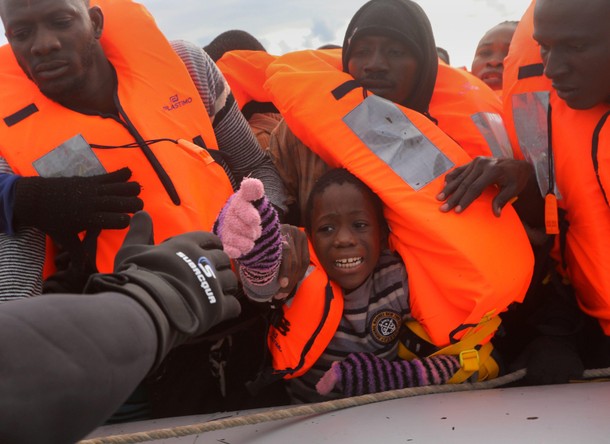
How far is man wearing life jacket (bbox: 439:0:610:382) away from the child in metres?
0.26

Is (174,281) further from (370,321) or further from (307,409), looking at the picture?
(370,321)

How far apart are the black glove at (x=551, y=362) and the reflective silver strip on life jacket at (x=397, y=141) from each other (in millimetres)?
598

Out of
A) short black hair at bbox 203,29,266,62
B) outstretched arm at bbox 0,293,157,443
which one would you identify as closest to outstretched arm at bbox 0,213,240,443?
outstretched arm at bbox 0,293,157,443

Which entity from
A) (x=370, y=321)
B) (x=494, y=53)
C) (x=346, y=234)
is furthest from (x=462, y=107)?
(x=494, y=53)

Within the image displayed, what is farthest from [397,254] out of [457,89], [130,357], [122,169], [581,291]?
[130,357]

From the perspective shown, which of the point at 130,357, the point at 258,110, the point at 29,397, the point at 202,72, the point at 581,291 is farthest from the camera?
the point at 258,110

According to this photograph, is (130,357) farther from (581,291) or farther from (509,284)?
(581,291)

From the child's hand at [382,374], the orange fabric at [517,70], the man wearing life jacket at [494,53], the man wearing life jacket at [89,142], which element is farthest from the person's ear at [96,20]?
the man wearing life jacket at [494,53]

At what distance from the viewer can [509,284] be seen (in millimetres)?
1589

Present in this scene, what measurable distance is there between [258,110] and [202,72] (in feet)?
2.45

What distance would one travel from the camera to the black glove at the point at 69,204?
59.8 inches

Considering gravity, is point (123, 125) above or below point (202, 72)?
below

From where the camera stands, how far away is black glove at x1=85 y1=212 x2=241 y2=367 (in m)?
0.80

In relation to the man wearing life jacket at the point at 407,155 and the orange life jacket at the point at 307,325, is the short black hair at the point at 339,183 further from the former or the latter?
the orange life jacket at the point at 307,325
